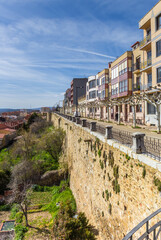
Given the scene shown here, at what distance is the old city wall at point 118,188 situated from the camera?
15.8 feet

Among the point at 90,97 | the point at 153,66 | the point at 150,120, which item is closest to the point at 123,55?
the point at 153,66

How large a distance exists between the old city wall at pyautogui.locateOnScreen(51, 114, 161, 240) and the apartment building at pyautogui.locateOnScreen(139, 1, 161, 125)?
9331mm

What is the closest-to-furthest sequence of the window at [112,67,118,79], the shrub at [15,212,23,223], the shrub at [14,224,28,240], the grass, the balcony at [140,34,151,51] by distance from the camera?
the shrub at [14,224,28,240] < the shrub at [15,212,23,223] < the balcony at [140,34,151,51] < the grass < the window at [112,67,118,79]

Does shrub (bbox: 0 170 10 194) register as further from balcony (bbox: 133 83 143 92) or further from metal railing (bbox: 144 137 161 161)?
balcony (bbox: 133 83 143 92)

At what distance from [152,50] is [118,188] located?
15.2m

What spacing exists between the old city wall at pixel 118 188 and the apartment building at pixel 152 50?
9331mm

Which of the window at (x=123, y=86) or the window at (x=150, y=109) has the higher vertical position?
the window at (x=123, y=86)

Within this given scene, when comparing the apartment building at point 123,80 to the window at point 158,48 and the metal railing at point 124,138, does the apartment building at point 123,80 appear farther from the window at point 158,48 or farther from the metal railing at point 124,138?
the metal railing at point 124,138

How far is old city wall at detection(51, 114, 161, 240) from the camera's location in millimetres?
4820

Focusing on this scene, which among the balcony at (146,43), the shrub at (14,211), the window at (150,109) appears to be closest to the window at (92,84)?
the balcony at (146,43)

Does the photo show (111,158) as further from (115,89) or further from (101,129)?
(115,89)

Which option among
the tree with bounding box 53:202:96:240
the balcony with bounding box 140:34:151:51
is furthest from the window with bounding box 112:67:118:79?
the tree with bounding box 53:202:96:240

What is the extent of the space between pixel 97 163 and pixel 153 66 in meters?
12.6

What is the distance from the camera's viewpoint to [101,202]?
8.48m
